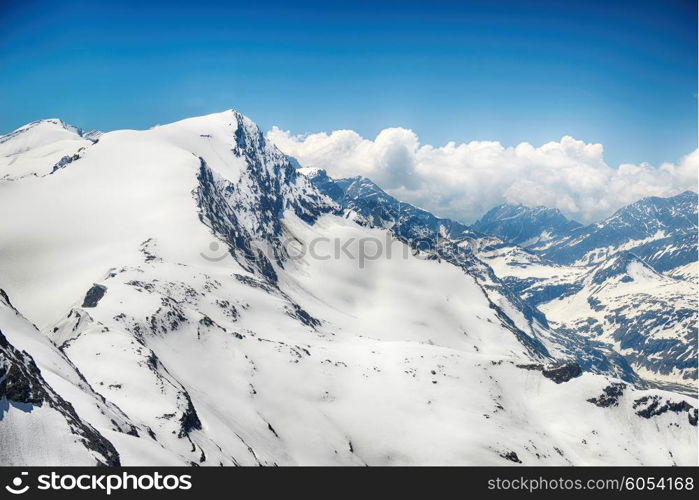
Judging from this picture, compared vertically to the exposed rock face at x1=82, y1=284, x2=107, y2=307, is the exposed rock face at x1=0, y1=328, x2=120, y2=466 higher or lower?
higher

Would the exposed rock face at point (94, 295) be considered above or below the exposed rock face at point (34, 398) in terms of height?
below

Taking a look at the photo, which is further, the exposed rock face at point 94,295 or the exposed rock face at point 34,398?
the exposed rock face at point 94,295

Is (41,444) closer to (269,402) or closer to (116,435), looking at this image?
(116,435)

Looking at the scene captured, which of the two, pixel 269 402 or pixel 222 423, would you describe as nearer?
pixel 222 423

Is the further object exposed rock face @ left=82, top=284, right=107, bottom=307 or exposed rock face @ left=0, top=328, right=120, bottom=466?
exposed rock face @ left=82, top=284, right=107, bottom=307

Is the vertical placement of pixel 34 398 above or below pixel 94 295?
above

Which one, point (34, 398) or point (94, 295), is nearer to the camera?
point (34, 398)

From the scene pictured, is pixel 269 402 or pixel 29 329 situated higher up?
pixel 29 329
